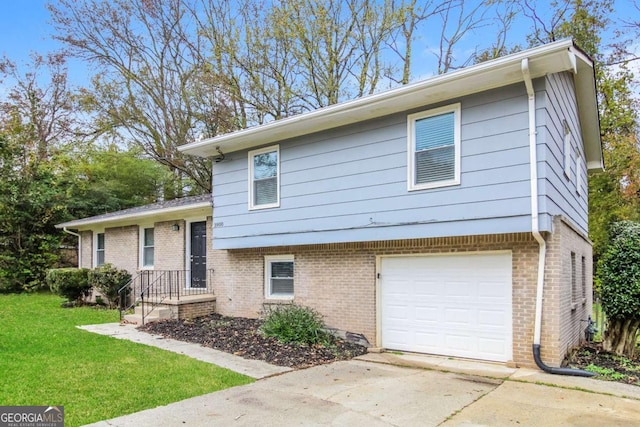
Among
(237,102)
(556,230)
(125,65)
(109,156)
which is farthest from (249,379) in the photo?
(109,156)

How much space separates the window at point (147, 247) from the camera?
581 inches

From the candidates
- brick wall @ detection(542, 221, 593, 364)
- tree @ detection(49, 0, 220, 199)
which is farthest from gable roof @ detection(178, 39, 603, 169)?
tree @ detection(49, 0, 220, 199)

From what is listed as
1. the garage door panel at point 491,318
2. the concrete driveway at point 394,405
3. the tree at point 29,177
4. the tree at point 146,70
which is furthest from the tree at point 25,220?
the garage door panel at point 491,318

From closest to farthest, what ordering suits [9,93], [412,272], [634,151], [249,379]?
[249,379] → [412,272] → [634,151] → [9,93]

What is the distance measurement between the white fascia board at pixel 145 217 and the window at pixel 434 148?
19.5ft

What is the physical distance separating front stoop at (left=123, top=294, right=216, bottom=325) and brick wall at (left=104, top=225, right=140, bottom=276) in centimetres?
367

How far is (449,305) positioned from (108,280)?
10.1 meters

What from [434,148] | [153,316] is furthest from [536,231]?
[153,316]

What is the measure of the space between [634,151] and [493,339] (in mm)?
14747

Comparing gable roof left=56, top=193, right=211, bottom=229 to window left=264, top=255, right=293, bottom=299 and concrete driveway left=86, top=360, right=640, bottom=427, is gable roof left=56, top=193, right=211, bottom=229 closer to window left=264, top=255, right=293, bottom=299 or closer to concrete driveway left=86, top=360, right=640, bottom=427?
window left=264, top=255, right=293, bottom=299

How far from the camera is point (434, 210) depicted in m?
7.72

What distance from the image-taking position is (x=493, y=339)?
24.6ft

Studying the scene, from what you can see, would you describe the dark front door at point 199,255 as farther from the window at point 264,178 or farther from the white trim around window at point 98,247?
the white trim around window at point 98,247

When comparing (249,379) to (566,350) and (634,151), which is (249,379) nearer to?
(566,350)
